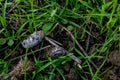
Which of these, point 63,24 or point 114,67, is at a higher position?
point 63,24

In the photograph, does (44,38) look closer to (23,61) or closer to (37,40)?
(37,40)

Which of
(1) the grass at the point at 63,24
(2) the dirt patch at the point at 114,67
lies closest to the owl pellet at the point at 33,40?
(1) the grass at the point at 63,24

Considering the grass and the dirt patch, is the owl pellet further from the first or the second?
the dirt patch

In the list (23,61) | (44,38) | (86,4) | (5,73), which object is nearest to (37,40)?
(44,38)

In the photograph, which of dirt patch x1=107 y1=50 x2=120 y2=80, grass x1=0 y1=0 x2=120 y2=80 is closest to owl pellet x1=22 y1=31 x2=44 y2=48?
grass x1=0 y1=0 x2=120 y2=80

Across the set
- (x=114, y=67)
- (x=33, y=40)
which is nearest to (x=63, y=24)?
(x=33, y=40)

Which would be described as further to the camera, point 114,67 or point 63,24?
point 63,24

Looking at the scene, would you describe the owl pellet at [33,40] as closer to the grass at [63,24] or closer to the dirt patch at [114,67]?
the grass at [63,24]

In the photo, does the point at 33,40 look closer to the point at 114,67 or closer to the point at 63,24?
the point at 63,24
